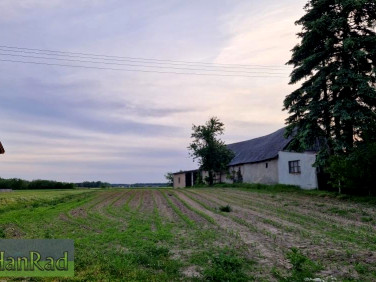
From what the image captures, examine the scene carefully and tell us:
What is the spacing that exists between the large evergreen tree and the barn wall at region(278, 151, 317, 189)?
5.47 m

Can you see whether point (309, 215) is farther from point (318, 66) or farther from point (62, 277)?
point (318, 66)

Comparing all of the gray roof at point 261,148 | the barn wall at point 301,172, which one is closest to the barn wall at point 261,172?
the gray roof at point 261,148

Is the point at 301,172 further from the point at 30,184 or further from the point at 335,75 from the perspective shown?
the point at 30,184

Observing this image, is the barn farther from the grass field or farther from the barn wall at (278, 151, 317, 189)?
the grass field

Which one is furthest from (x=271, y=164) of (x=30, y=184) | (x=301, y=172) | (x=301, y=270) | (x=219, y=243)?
(x=30, y=184)

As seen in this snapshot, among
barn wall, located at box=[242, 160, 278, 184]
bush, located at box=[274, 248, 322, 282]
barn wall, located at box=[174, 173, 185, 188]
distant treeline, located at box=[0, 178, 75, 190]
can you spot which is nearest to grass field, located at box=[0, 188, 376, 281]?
bush, located at box=[274, 248, 322, 282]

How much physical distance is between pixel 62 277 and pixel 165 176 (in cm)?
6587

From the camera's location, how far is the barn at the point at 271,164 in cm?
2844

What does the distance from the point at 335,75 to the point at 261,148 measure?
20684 millimetres

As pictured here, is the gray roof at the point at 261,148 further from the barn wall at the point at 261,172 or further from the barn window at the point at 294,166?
the barn window at the point at 294,166

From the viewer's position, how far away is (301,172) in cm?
2902

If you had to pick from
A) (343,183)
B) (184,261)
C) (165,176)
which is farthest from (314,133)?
(165,176)

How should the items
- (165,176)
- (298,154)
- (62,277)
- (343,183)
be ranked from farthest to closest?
(165,176), (298,154), (343,183), (62,277)

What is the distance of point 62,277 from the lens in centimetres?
591
